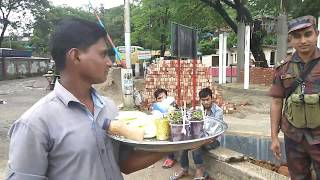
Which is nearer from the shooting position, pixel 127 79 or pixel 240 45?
pixel 127 79

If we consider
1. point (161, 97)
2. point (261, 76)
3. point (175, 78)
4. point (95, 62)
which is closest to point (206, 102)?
point (161, 97)

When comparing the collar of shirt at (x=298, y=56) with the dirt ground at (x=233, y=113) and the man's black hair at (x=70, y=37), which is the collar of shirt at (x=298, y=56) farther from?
the dirt ground at (x=233, y=113)

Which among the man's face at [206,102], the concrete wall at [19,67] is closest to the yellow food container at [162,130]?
the man's face at [206,102]

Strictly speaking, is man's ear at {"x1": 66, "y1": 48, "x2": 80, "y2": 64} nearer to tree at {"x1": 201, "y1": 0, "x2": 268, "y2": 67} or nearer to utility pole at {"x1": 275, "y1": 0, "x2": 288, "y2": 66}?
utility pole at {"x1": 275, "y1": 0, "x2": 288, "y2": 66}

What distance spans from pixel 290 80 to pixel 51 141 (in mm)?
2011

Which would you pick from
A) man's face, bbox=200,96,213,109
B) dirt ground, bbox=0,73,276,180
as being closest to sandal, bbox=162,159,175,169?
dirt ground, bbox=0,73,276,180

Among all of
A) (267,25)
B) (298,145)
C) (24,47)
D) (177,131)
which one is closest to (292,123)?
(298,145)

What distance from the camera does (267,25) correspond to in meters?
17.3

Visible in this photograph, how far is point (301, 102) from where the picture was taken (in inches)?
111

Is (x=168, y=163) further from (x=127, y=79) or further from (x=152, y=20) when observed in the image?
(x=152, y=20)

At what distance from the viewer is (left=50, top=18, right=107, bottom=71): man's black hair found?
1562 millimetres

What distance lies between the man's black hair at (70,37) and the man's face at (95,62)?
2 cm

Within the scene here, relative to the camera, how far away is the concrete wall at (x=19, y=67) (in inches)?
1318

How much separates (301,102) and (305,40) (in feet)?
1.48
